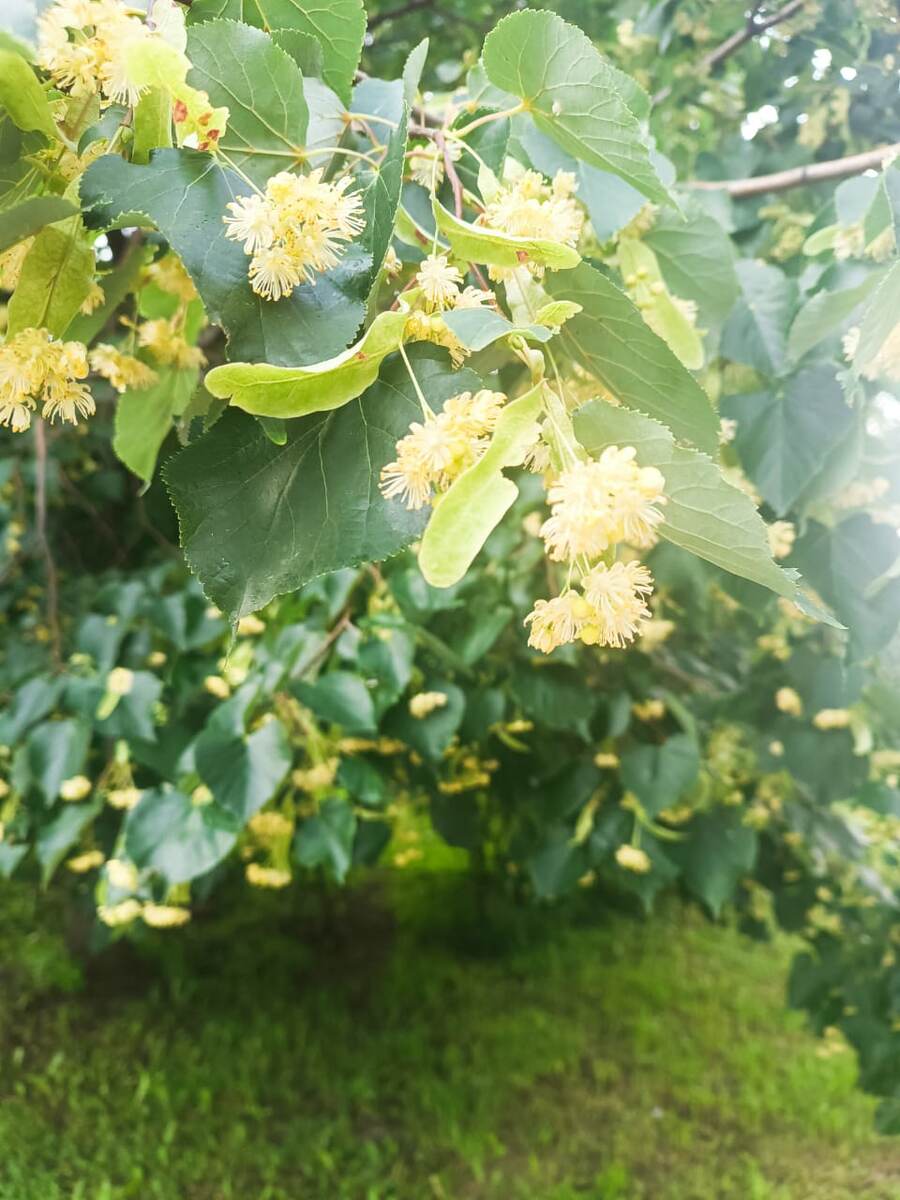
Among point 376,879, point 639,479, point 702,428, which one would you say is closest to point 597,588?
point 639,479

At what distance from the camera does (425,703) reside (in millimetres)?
1326

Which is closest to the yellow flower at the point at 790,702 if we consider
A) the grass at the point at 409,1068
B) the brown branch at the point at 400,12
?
the grass at the point at 409,1068

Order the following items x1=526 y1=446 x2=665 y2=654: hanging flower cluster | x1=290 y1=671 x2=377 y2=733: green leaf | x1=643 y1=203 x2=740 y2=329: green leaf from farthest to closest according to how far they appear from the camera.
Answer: x1=290 y1=671 x2=377 y2=733: green leaf, x1=643 y1=203 x2=740 y2=329: green leaf, x1=526 y1=446 x2=665 y2=654: hanging flower cluster

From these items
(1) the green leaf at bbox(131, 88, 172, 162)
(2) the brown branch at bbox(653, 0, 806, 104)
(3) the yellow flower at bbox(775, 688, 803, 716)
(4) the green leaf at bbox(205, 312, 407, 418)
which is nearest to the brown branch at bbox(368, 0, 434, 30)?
A: (2) the brown branch at bbox(653, 0, 806, 104)

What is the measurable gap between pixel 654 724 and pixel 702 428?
1.17 m

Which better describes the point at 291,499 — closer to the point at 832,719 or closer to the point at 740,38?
the point at 832,719

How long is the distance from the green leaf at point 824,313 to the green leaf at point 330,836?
83 centimetres

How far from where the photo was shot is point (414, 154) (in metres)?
0.54

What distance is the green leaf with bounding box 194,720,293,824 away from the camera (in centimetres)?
109

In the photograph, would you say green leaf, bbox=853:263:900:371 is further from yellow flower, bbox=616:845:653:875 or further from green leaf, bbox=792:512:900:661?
yellow flower, bbox=616:845:653:875

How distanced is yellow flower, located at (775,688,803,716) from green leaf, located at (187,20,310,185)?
129cm

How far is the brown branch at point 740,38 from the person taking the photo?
1.56 m

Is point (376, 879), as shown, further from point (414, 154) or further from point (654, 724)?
point (414, 154)

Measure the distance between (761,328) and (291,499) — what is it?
2.49 feet
